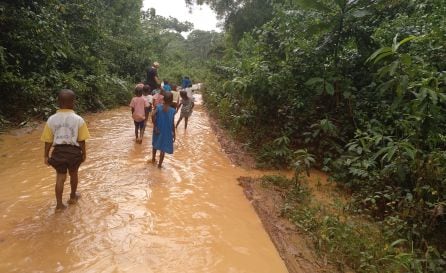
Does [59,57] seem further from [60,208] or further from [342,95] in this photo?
[342,95]

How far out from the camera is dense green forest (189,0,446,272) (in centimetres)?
453

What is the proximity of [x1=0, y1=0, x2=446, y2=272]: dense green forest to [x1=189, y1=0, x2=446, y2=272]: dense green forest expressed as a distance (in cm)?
2

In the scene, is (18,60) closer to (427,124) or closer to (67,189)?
(67,189)

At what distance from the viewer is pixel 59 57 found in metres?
12.1

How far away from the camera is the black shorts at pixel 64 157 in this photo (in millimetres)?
4434

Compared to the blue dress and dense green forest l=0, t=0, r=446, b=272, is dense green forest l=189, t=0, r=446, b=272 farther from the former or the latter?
the blue dress

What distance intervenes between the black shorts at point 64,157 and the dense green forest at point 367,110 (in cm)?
340

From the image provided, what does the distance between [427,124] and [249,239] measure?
9.02 ft

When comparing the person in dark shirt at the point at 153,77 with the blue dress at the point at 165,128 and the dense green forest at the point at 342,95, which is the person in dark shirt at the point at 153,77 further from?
the blue dress at the point at 165,128

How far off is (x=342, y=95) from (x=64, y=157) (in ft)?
19.3

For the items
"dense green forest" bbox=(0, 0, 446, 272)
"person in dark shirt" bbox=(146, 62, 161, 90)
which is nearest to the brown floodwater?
"dense green forest" bbox=(0, 0, 446, 272)

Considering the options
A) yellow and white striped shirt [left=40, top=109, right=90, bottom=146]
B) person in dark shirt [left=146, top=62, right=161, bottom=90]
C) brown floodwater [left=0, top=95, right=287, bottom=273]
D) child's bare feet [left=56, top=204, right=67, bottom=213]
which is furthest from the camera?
person in dark shirt [left=146, top=62, right=161, bottom=90]

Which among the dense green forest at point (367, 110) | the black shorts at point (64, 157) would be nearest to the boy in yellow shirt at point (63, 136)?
the black shorts at point (64, 157)

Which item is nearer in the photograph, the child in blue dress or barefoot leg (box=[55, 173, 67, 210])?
barefoot leg (box=[55, 173, 67, 210])
